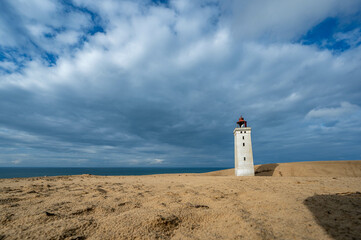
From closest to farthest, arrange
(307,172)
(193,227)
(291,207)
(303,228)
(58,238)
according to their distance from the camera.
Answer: (58,238) < (303,228) < (193,227) < (291,207) < (307,172)

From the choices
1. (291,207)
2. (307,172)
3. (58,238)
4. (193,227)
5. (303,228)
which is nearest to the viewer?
(58,238)

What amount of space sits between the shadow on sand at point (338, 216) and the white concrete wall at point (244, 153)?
17108mm

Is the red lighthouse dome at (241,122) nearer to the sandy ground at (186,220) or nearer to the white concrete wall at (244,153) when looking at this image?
the white concrete wall at (244,153)

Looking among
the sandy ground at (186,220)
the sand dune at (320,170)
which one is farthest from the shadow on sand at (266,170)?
the sandy ground at (186,220)

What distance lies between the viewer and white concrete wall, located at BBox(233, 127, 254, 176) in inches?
866

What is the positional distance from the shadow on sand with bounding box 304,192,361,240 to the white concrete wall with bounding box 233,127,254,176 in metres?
17.1

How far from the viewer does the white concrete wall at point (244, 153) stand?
72.1 ft

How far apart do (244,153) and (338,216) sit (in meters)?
19.1

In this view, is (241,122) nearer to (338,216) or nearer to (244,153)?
(244,153)

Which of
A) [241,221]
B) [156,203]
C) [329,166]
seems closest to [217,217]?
[241,221]

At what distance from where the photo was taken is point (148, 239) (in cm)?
310

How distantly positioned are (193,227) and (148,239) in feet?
3.59

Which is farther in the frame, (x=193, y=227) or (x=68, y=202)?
(x=68, y=202)

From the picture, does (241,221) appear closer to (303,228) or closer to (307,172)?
(303,228)
